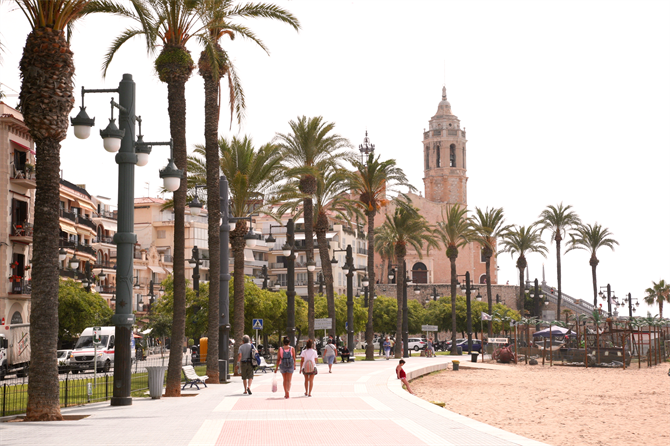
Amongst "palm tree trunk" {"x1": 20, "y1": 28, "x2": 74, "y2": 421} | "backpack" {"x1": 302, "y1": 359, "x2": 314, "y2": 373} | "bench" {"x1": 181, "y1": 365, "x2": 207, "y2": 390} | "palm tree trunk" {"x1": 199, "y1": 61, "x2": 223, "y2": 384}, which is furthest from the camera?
"palm tree trunk" {"x1": 199, "y1": 61, "x2": 223, "y2": 384}

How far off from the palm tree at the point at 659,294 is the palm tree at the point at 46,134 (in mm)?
98606

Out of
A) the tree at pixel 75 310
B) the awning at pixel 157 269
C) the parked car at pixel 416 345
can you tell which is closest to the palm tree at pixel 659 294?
the parked car at pixel 416 345

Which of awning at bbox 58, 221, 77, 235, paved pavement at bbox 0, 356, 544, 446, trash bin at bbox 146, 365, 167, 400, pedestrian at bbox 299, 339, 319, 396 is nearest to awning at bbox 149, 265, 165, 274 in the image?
awning at bbox 58, 221, 77, 235

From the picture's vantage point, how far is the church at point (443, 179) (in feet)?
363

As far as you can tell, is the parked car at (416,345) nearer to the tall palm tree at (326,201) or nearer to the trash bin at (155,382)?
the tall palm tree at (326,201)

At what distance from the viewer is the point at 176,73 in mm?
20281

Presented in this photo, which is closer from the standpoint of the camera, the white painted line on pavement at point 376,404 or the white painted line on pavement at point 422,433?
the white painted line on pavement at point 422,433

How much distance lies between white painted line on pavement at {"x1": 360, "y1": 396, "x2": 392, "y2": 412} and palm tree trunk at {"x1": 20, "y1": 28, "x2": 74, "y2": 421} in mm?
6135

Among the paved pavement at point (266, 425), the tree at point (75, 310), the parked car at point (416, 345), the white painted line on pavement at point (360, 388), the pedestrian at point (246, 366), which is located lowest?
the parked car at point (416, 345)

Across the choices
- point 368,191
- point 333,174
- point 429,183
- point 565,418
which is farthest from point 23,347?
point 429,183

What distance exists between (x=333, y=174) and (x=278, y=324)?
12.1m

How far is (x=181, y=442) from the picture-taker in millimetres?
11148

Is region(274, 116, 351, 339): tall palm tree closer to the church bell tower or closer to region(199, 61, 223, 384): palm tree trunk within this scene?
region(199, 61, 223, 384): palm tree trunk

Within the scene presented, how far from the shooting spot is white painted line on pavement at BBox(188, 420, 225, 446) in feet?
36.6
